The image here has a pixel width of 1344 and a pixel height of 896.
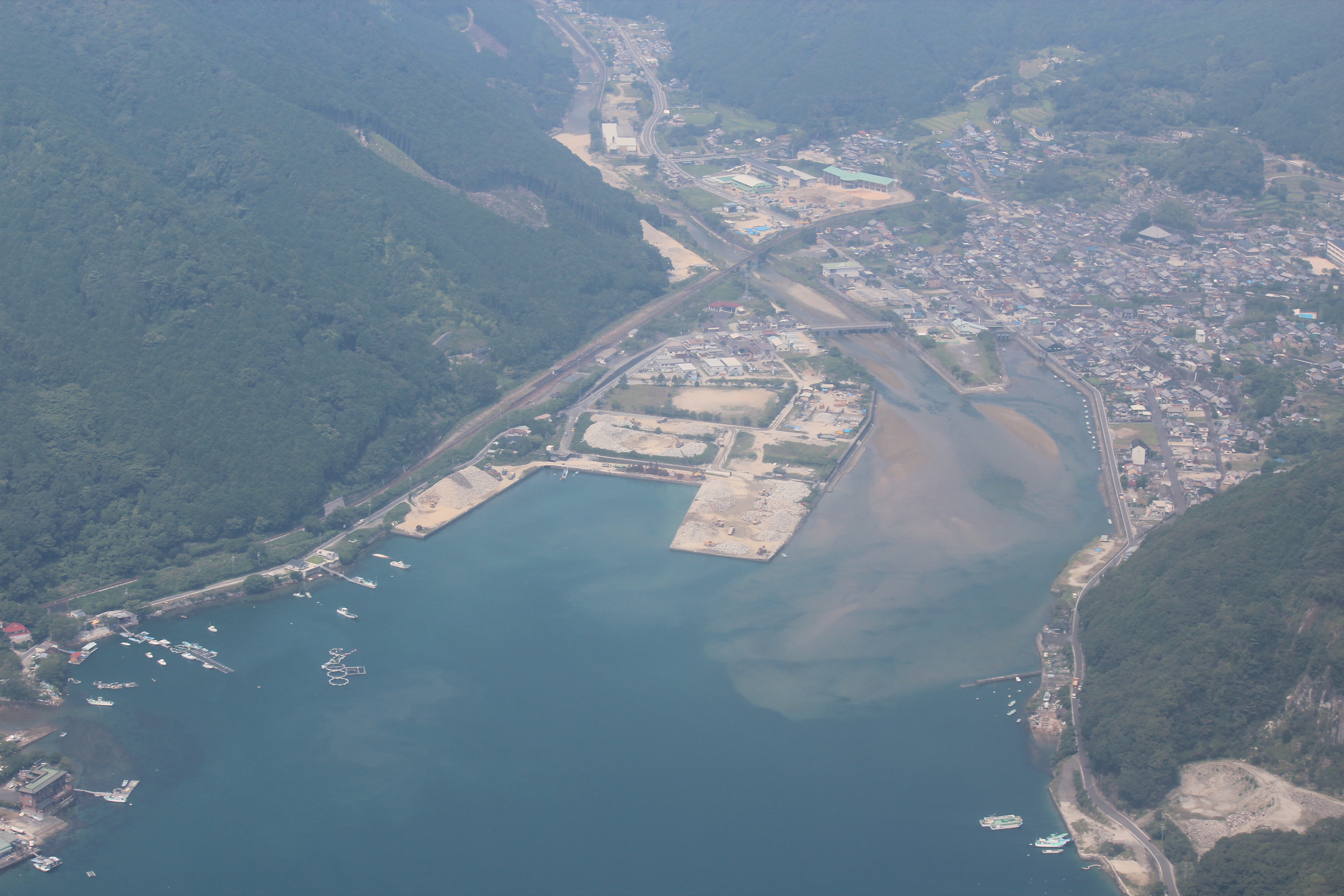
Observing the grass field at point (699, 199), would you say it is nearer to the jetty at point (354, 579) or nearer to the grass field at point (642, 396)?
the grass field at point (642, 396)

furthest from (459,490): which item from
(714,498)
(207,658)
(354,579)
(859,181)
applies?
(859,181)

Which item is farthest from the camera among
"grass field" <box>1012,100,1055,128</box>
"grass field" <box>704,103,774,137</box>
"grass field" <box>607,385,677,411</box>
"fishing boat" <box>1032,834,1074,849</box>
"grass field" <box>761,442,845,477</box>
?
"grass field" <box>704,103,774,137</box>

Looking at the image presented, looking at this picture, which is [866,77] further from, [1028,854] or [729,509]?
[1028,854]

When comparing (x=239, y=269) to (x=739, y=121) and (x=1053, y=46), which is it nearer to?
(x=739, y=121)

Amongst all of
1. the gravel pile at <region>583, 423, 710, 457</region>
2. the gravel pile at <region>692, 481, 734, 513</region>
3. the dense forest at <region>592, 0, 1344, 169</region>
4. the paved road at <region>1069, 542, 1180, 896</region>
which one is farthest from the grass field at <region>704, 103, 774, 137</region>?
the paved road at <region>1069, 542, 1180, 896</region>

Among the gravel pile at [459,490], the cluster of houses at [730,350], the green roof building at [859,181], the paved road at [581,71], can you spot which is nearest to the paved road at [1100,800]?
the gravel pile at [459,490]

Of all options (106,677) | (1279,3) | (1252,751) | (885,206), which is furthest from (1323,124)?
(106,677)

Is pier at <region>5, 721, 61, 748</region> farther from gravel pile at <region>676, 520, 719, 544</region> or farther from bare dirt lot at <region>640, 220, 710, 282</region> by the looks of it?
bare dirt lot at <region>640, 220, 710, 282</region>
